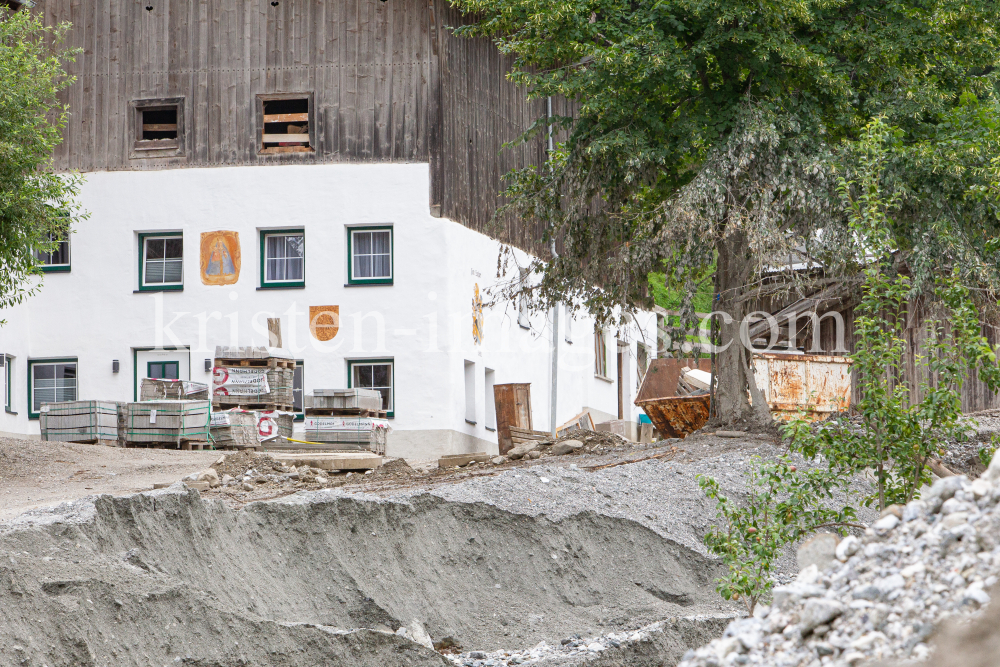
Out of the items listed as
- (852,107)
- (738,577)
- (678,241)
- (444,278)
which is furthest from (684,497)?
(444,278)

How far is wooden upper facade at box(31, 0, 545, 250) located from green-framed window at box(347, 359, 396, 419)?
3672mm

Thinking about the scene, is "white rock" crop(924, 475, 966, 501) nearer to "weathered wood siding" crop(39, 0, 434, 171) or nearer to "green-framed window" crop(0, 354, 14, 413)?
"weathered wood siding" crop(39, 0, 434, 171)

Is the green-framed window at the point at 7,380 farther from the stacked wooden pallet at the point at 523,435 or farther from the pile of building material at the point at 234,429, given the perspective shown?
the stacked wooden pallet at the point at 523,435

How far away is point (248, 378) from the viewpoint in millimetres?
24297

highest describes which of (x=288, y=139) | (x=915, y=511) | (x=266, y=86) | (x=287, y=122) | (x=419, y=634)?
(x=266, y=86)

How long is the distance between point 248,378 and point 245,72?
7.59 meters

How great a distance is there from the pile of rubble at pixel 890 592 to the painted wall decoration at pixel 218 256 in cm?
2286

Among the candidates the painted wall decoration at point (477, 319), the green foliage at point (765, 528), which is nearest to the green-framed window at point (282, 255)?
the painted wall decoration at point (477, 319)

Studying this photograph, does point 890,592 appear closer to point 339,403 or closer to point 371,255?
point 339,403

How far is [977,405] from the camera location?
23.3 m

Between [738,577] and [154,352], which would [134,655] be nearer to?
[738,577]

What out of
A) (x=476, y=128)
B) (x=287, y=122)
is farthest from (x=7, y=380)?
(x=476, y=128)

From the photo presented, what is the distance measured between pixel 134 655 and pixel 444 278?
680 inches

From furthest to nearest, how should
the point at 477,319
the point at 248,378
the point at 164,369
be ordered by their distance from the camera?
the point at 477,319, the point at 164,369, the point at 248,378
